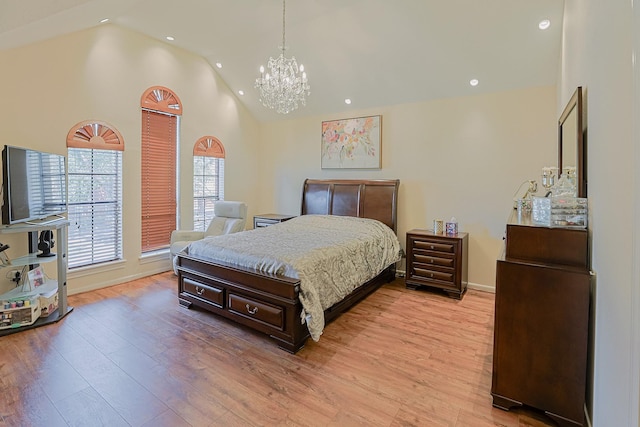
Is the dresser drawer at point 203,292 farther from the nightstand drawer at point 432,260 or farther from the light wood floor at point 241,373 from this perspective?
the nightstand drawer at point 432,260

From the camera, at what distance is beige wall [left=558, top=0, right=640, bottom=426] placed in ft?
3.59

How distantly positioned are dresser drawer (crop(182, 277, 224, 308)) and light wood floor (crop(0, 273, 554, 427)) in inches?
8.5

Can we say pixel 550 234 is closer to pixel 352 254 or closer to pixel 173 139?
pixel 352 254

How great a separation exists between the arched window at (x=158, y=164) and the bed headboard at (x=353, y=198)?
87.9 inches

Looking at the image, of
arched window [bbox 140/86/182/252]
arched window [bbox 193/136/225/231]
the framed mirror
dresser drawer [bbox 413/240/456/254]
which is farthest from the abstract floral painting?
the framed mirror

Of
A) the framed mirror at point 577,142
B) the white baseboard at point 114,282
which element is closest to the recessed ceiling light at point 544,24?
the framed mirror at point 577,142

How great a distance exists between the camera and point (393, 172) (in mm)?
4973

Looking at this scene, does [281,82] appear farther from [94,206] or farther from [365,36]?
[94,206]

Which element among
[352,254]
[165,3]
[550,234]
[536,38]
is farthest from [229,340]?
[536,38]

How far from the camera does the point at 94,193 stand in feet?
13.9

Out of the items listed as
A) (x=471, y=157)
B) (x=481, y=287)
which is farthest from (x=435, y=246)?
(x=471, y=157)

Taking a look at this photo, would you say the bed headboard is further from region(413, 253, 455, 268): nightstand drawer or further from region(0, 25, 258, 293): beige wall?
region(0, 25, 258, 293): beige wall

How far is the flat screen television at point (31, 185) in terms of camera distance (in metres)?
2.89

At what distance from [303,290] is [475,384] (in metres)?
1.45
